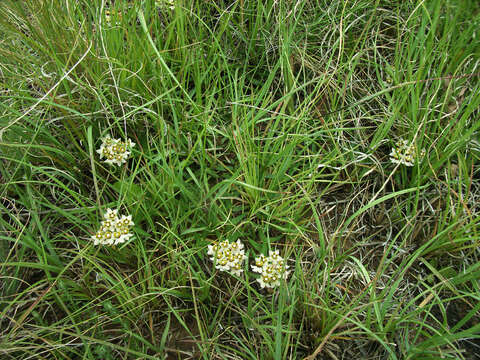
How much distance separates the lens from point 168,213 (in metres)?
1.42

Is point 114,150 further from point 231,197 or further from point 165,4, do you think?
point 165,4

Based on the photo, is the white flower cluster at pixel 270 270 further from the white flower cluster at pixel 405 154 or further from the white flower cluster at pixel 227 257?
the white flower cluster at pixel 405 154

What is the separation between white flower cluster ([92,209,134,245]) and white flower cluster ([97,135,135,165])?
0.76 ft

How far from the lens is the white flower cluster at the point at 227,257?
1.26 m

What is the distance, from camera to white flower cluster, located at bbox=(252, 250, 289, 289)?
50.1 inches

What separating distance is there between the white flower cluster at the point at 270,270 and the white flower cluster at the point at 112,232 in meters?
0.46

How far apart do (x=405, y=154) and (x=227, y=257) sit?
2.65ft

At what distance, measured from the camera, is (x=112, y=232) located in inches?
50.4

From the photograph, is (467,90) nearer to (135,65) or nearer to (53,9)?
(135,65)

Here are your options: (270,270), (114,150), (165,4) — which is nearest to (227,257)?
(270,270)

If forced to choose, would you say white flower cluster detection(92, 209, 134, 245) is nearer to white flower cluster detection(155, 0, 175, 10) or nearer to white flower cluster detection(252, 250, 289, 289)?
white flower cluster detection(252, 250, 289, 289)

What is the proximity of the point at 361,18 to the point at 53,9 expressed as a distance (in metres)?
1.35

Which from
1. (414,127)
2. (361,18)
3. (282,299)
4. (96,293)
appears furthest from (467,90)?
(96,293)

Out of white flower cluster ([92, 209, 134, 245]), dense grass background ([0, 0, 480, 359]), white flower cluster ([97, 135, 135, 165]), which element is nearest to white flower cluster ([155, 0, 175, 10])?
dense grass background ([0, 0, 480, 359])
